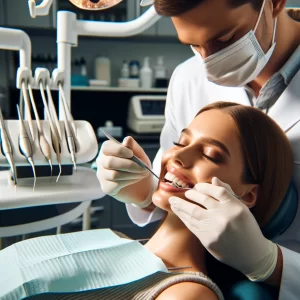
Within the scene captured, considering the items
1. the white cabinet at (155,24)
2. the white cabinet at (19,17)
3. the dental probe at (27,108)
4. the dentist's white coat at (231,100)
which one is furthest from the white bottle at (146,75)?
the dental probe at (27,108)

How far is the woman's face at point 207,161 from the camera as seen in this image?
85 cm

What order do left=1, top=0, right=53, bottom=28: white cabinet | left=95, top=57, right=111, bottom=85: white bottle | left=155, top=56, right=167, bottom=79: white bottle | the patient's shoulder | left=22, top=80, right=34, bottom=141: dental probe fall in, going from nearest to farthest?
1. the patient's shoulder
2. left=22, top=80, right=34, bottom=141: dental probe
3. left=1, top=0, right=53, bottom=28: white cabinet
4. left=95, top=57, right=111, bottom=85: white bottle
5. left=155, top=56, right=167, bottom=79: white bottle

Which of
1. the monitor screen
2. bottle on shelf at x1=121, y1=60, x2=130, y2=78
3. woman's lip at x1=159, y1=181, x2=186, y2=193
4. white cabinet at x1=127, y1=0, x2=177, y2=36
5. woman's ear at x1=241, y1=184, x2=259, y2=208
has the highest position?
white cabinet at x1=127, y1=0, x2=177, y2=36

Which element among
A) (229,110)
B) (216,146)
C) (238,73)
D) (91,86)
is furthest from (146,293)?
(91,86)

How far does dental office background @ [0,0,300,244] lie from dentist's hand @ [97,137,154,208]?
152 cm

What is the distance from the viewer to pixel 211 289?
2.46 ft

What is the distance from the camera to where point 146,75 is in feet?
9.75

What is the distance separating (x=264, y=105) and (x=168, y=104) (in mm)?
432

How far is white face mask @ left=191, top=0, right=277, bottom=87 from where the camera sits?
2.95 feet

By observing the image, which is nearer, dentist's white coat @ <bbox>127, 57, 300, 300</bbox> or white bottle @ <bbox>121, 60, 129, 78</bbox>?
dentist's white coat @ <bbox>127, 57, 300, 300</bbox>

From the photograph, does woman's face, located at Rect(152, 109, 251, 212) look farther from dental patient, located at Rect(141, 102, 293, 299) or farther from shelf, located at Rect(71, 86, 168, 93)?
shelf, located at Rect(71, 86, 168, 93)

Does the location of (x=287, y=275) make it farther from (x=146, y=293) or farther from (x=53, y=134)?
(x=53, y=134)

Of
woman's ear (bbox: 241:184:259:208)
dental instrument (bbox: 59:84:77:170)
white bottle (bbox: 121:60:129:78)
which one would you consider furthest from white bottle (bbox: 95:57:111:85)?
woman's ear (bbox: 241:184:259:208)

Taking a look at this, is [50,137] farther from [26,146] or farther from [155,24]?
[155,24]
